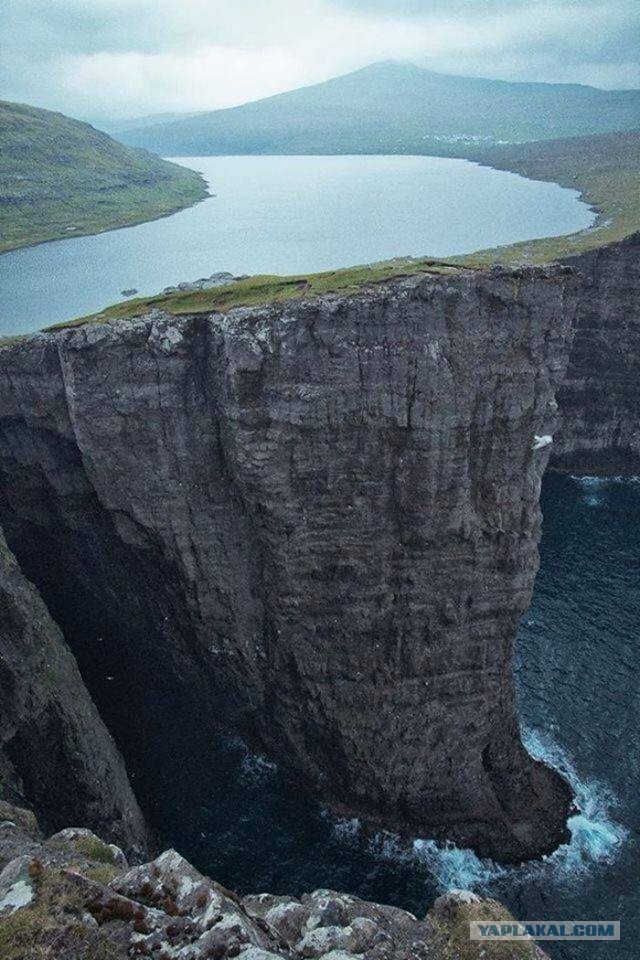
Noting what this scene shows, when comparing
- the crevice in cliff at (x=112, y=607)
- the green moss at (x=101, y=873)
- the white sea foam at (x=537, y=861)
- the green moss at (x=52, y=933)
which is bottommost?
the white sea foam at (x=537, y=861)

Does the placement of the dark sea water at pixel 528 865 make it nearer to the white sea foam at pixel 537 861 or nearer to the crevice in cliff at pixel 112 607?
the white sea foam at pixel 537 861

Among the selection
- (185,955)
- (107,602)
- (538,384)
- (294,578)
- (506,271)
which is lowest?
(107,602)

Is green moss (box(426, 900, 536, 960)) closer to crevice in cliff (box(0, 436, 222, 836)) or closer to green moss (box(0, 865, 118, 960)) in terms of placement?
green moss (box(0, 865, 118, 960))

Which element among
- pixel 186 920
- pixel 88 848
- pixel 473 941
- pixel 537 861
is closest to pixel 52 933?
pixel 186 920

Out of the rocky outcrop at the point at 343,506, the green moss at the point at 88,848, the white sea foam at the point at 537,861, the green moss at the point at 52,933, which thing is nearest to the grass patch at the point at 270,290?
the rocky outcrop at the point at 343,506

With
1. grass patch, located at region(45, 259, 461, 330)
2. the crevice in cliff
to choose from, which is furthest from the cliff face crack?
grass patch, located at region(45, 259, 461, 330)

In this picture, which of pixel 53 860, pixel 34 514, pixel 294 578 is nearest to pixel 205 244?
pixel 34 514

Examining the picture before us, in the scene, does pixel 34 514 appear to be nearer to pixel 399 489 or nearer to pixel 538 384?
pixel 399 489
